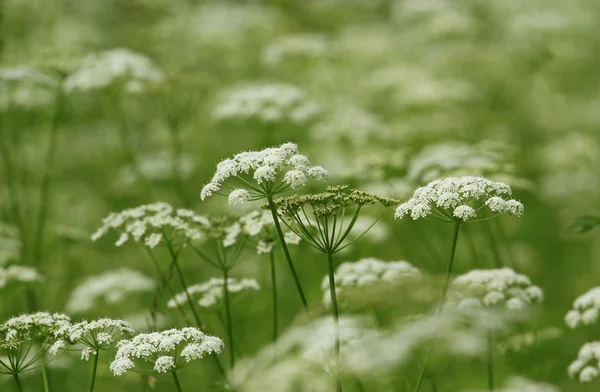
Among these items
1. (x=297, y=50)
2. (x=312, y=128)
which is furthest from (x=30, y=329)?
(x=297, y=50)

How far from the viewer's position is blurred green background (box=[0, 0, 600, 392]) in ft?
33.1

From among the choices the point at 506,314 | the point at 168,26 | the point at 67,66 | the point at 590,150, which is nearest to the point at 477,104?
the point at 590,150

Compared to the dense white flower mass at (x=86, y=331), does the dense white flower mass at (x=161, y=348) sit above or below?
below

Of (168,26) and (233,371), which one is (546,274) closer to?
(233,371)

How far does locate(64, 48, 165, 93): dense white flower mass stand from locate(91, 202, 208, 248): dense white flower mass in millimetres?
3590

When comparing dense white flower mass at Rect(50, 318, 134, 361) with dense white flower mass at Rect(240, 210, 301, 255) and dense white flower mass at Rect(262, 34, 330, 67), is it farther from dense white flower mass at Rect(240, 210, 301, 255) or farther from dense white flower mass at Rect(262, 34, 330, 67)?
dense white flower mass at Rect(262, 34, 330, 67)

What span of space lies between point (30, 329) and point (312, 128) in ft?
22.8

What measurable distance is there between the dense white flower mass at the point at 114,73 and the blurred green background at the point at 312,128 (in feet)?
0.26

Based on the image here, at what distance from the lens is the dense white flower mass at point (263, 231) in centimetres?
687

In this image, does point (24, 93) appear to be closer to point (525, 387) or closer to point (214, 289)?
point (214, 289)

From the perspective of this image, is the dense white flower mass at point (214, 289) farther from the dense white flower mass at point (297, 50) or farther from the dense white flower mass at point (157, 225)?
the dense white flower mass at point (297, 50)

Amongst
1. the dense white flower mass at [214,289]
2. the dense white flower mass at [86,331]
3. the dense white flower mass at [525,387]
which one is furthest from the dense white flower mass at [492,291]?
the dense white flower mass at [86,331]

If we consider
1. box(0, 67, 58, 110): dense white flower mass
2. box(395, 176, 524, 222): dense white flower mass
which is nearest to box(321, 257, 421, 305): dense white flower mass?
box(395, 176, 524, 222): dense white flower mass

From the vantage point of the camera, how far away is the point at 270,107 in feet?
35.1
